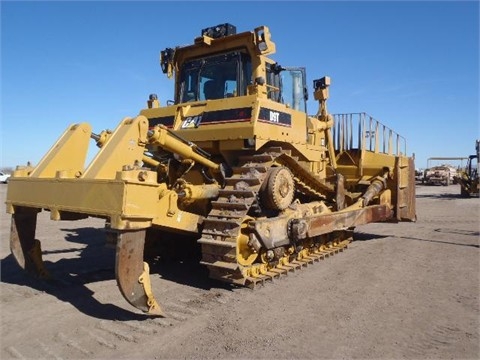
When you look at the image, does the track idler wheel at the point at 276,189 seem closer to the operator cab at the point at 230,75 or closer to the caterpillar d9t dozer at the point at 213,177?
the caterpillar d9t dozer at the point at 213,177

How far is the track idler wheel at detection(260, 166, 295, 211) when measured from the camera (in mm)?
6043

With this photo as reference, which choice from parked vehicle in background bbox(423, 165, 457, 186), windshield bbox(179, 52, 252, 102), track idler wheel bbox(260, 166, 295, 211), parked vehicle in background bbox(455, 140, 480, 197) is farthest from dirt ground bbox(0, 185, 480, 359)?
parked vehicle in background bbox(423, 165, 457, 186)

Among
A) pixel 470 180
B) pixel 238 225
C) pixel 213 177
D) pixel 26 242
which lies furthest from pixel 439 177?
pixel 26 242

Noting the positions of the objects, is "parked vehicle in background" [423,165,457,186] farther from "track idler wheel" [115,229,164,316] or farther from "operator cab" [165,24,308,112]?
"track idler wheel" [115,229,164,316]

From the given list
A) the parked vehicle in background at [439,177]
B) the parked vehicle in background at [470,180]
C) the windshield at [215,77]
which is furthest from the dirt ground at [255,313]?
the parked vehicle in background at [439,177]

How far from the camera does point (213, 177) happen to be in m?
6.64

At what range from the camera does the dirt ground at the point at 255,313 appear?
396cm

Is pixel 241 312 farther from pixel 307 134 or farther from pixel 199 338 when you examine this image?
pixel 307 134

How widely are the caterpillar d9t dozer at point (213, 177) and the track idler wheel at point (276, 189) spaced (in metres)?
0.02

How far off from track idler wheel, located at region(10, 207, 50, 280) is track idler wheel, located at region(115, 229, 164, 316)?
1.84 m

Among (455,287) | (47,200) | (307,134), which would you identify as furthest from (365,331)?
(307,134)

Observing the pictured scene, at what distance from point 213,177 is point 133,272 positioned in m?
2.60

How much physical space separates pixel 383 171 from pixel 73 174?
7.18m

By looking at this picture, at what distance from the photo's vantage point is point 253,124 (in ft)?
19.9
